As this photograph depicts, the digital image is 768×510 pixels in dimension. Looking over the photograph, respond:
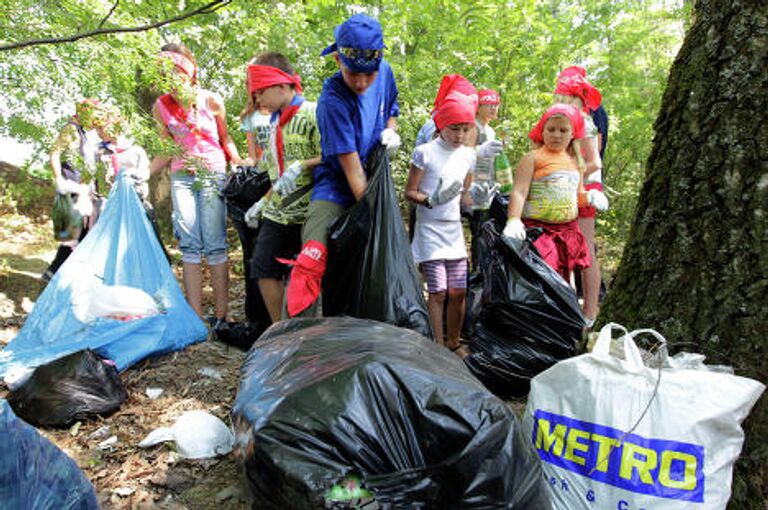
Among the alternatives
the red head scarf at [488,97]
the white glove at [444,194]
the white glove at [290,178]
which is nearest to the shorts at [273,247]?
the white glove at [290,178]

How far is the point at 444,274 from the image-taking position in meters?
3.03

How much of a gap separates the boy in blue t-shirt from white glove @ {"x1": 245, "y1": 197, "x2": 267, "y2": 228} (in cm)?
62

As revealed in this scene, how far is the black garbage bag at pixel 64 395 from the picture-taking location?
224 centimetres

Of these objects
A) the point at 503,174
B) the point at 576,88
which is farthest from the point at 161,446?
the point at 576,88

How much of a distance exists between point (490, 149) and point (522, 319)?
57.7 inches

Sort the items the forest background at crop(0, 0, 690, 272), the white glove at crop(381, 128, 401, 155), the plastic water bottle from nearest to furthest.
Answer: the white glove at crop(381, 128, 401, 155), the plastic water bottle, the forest background at crop(0, 0, 690, 272)

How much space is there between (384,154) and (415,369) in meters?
1.37

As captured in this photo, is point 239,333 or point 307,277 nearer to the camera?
point 307,277

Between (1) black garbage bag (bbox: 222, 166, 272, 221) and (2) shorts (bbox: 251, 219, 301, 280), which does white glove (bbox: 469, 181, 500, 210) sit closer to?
(2) shorts (bbox: 251, 219, 301, 280)

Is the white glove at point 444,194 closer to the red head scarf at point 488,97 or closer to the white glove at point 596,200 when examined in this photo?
the white glove at point 596,200

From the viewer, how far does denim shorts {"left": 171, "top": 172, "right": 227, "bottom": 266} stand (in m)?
3.23

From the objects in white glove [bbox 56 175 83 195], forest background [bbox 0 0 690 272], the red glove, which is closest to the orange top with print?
the red glove

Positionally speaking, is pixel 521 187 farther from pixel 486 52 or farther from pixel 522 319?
pixel 486 52

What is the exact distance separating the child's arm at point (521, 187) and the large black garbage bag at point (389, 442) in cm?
169
